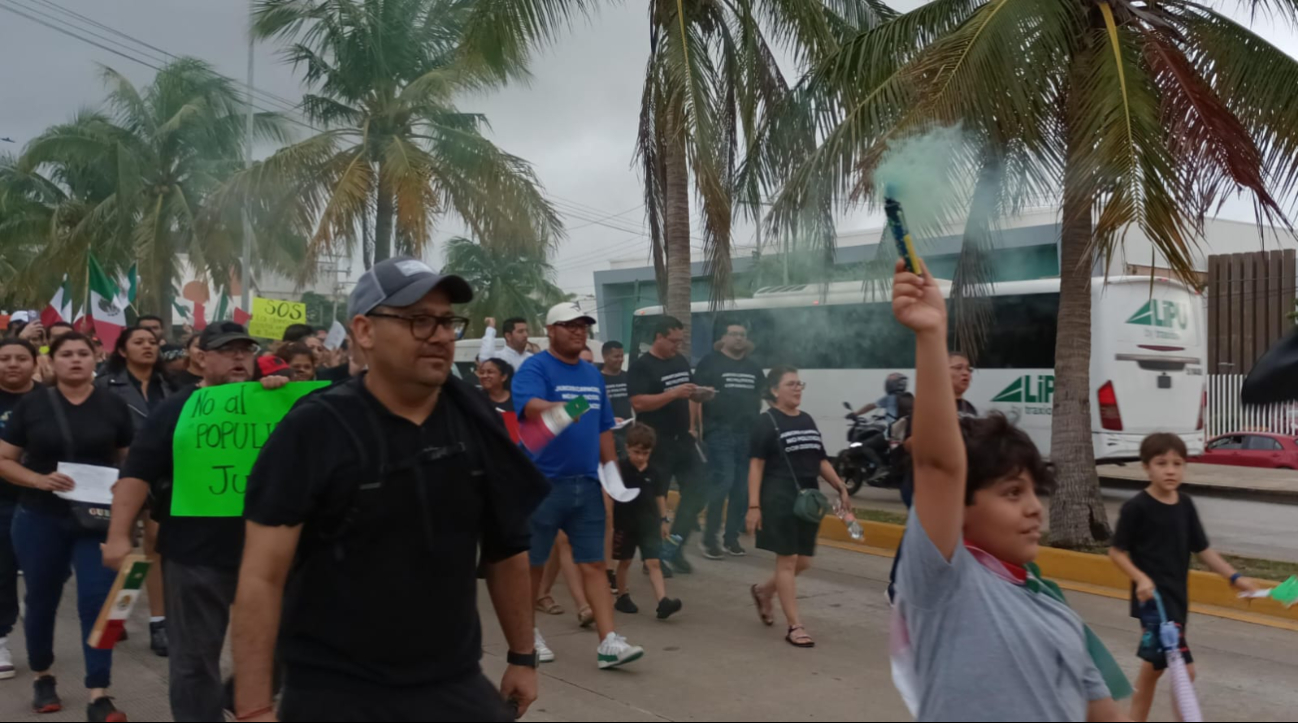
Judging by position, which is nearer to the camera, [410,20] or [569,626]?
[569,626]

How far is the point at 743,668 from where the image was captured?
6164mm

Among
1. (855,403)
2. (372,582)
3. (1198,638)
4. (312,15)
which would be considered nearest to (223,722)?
(372,582)

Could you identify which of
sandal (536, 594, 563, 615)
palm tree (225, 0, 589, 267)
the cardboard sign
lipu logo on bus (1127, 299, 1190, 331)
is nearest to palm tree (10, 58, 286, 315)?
palm tree (225, 0, 589, 267)

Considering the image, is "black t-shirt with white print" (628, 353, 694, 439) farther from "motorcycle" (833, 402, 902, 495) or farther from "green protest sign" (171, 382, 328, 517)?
"motorcycle" (833, 402, 902, 495)

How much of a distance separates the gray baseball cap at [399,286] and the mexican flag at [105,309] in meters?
10.4

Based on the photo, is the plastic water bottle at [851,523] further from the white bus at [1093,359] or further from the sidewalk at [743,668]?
the white bus at [1093,359]

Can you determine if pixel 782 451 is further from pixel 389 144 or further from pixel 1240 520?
pixel 389 144

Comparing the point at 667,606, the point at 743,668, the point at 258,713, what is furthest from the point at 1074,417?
the point at 258,713

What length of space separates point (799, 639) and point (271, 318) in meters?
6.70

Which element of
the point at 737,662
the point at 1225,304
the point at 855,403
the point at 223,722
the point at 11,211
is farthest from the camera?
the point at 11,211

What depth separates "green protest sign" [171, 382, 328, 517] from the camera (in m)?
4.12

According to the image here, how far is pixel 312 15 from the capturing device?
18594 millimetres

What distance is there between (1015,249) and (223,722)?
1710 cm

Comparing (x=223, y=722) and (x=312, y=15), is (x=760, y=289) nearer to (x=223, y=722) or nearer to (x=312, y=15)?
(x=312, y=15)
